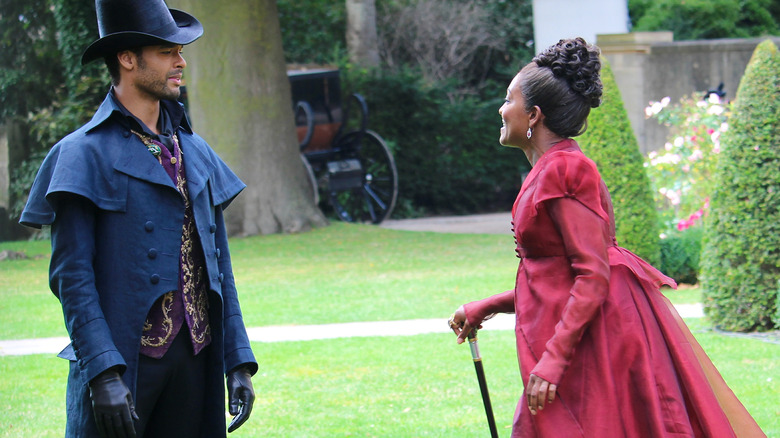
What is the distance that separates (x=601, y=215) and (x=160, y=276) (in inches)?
51.1

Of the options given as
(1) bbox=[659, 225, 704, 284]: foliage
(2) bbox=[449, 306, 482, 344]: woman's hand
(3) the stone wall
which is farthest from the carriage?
(2) bbox=[449, 306, 482, 344]: woman's hand

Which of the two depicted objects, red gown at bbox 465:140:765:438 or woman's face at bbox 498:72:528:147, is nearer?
red gown at bbox 465:140:765:438

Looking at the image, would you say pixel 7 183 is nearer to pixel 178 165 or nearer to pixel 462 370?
pixel 462 370

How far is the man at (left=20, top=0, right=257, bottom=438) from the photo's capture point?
2531mm

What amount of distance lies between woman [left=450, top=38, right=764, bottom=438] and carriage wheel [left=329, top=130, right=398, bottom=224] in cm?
1362

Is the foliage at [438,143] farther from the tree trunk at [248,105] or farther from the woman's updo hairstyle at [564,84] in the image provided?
the woman's updo hairstyle at [564,84]

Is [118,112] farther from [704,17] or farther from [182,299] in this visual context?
[704,17]

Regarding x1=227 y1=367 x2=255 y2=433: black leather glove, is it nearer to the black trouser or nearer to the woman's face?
the black trouser

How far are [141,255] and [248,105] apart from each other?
11359 millimetres

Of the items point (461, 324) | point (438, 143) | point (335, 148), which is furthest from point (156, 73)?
point (438, 143)

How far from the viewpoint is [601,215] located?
2.76m

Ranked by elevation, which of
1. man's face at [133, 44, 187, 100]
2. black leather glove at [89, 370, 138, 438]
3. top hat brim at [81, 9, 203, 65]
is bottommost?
black leather glove at [89, 370, 138, 438]

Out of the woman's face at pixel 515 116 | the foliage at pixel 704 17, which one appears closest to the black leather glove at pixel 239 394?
the woman's face at pixel 515 116

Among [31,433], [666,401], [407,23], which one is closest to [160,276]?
[666,401]
